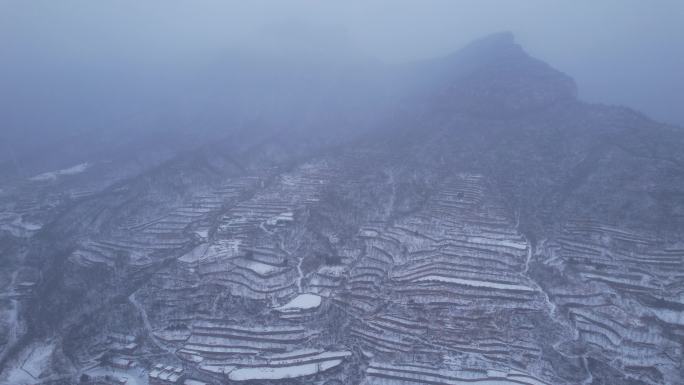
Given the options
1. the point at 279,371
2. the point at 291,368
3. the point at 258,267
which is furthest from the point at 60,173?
the point at 291,368

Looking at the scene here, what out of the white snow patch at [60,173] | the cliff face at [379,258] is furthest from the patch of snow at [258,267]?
the white snow patch at [60,173]

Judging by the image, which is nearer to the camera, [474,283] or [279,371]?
[279,371]

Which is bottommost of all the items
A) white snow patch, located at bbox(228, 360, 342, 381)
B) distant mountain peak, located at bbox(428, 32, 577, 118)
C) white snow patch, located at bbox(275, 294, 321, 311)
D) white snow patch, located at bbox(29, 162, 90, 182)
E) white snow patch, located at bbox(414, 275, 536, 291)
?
white snow patch, located at bbox(228, 360, 342, 381)

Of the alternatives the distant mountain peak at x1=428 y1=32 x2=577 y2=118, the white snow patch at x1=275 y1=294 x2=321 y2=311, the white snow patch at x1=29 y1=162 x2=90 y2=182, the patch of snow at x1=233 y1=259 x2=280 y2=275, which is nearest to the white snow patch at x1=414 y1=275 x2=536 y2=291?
→ the white snow patch at x1=275 y1=294 x2=321 y2=311

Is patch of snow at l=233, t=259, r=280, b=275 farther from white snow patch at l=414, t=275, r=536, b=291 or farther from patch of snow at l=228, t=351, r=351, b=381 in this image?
white snow patch at l=414, t=275, r=536, b=291

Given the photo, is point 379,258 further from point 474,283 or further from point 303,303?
point 303,303

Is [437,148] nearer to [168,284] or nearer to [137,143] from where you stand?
[168,284]

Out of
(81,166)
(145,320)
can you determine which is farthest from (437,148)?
(81,166)
